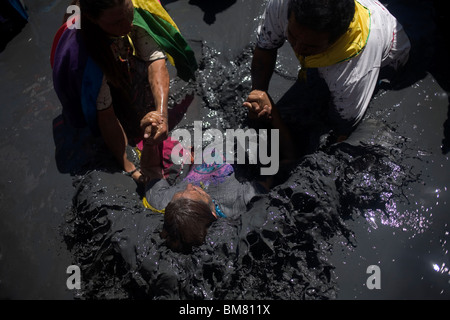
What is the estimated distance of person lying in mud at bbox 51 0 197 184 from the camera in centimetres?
220

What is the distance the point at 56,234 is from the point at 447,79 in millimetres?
3254

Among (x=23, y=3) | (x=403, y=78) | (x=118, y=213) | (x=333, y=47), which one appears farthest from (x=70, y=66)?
(x=403, y=78)

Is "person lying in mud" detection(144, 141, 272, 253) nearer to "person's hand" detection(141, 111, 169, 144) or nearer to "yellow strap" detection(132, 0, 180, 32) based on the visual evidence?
"person's hand" detection(141, 111, 169, 144)

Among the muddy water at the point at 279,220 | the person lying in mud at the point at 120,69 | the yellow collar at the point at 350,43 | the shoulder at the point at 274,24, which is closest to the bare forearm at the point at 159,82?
the person lying in mud at the point at 120,69

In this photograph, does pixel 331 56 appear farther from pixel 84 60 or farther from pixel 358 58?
pixel 84 60

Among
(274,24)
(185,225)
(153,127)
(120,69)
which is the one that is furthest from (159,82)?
(185,225)

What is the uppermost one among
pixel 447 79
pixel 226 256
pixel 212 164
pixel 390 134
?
pixel 447 79

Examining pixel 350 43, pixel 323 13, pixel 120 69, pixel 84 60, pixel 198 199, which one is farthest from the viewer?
pixel 120 69

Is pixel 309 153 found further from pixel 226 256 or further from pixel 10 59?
pixel 10 59

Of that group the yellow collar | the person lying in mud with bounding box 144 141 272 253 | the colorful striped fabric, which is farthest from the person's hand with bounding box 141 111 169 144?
the yellow collar

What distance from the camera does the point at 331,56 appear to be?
2113 millimetres

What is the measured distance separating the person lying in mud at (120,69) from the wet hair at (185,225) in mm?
526

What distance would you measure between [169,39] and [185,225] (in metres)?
1.50
